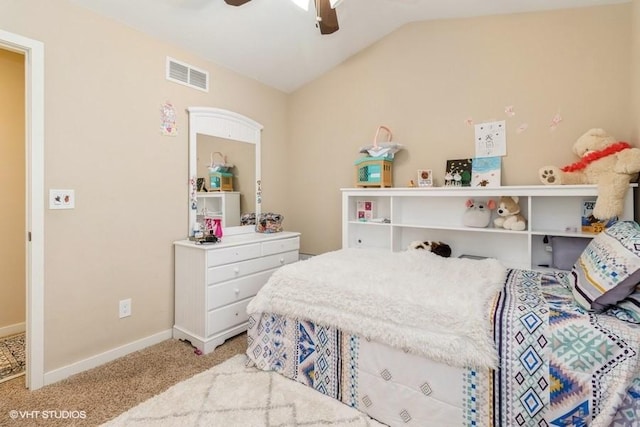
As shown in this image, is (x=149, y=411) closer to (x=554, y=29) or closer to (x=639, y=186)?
(x=639, y=186)

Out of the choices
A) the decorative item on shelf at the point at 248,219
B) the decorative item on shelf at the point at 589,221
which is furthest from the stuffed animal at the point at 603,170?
the decorative item on shelf at the point at 248,219

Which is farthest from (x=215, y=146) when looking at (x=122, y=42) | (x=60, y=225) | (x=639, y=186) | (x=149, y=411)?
(x=639, y=186)

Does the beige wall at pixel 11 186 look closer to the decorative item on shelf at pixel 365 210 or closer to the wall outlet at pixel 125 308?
the wall outlet at pixel 125 308

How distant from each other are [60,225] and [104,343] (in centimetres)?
85

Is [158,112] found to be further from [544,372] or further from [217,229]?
[544,372]

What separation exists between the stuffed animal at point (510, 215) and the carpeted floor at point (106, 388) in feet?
7.03

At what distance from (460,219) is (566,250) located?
71 cm

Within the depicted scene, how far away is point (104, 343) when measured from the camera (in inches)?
81.1

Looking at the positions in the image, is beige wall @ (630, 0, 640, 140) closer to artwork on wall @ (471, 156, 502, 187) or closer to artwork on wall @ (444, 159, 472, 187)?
artwork on wall @ (471, 156, 502, 187)

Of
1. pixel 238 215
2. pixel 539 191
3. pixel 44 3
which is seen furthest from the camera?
pixel 238 215

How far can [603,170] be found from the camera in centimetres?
188

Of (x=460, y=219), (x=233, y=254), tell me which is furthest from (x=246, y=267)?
(x=460, y=219)

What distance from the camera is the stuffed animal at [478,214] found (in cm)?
232

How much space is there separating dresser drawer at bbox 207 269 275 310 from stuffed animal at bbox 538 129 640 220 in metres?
2.29
